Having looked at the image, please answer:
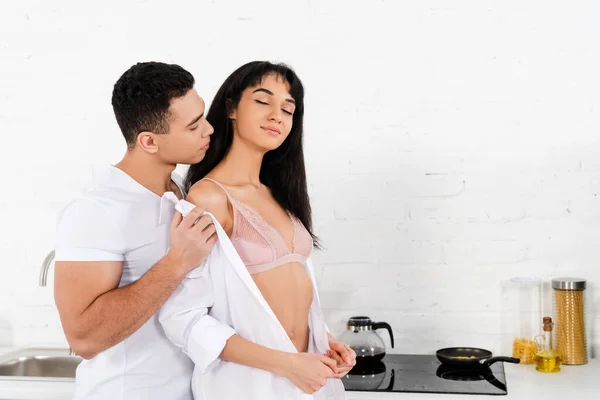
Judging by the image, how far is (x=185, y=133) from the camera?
5.63ft

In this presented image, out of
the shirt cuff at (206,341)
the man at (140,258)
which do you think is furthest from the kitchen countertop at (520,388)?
the shirt cuff at (206,341)

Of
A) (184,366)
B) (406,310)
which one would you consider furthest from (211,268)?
(406,310)

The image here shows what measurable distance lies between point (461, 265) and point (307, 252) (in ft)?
3.39

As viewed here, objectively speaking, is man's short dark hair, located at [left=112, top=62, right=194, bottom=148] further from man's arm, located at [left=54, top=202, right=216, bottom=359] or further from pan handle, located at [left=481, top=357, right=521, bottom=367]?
pan handle, located at [left=481, top=357, right=521, bottom=367]

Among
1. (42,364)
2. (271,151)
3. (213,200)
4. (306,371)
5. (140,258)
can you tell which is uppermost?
(271,151)

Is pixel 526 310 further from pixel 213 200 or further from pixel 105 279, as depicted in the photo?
pixel 105 279

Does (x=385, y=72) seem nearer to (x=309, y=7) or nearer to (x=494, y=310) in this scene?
(x=309, y=7)

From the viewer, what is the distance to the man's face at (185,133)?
1.71 m

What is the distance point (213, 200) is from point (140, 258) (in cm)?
22

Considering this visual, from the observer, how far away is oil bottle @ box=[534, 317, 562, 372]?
250 centimetres

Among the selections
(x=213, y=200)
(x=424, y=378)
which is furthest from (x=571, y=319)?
(x=213, y=200)

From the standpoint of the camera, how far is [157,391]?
5.56 feet

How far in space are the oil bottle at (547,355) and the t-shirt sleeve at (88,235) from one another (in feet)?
5.23

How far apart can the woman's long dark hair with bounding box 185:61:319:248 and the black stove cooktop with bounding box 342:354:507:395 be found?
677mm
